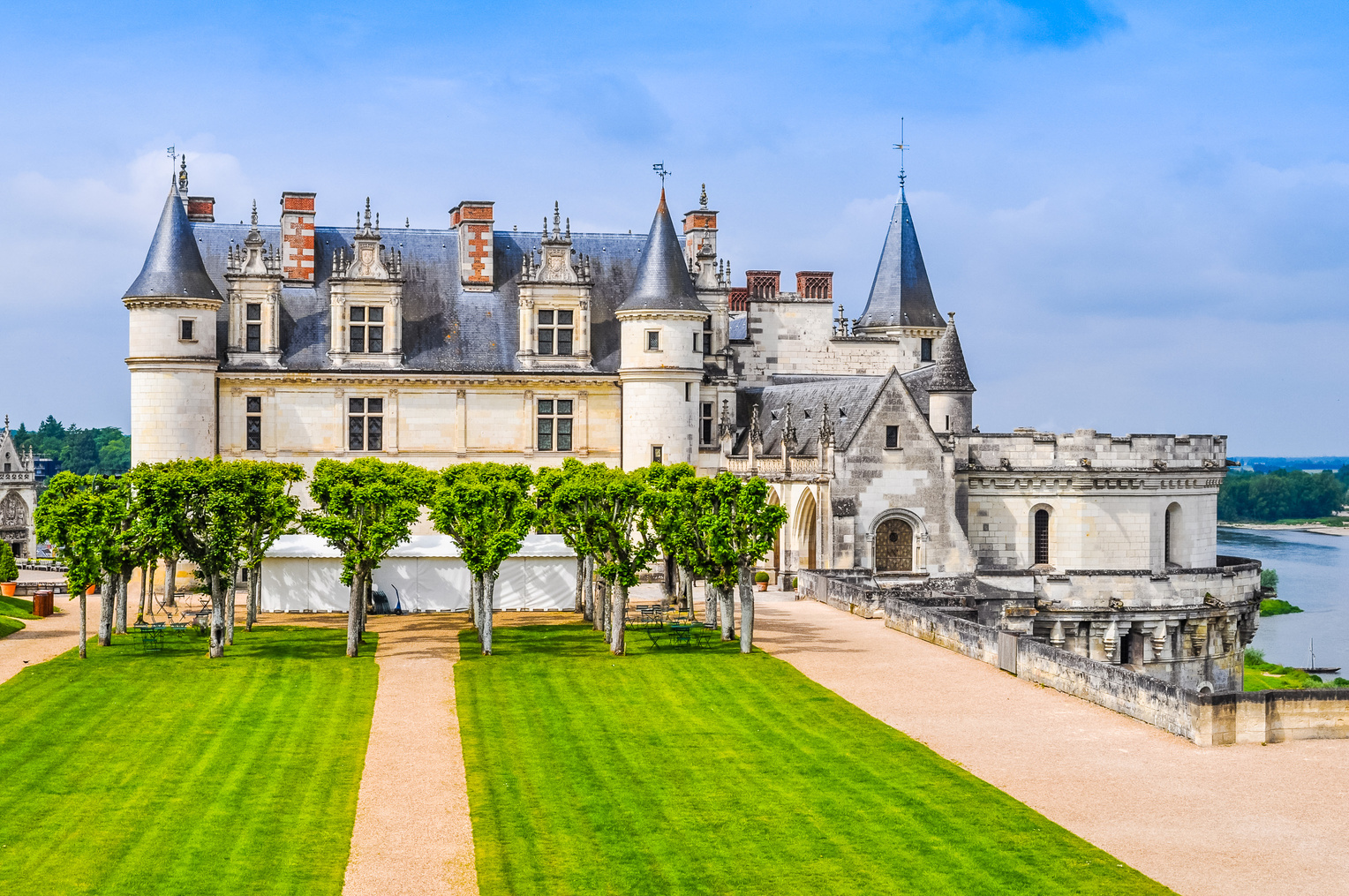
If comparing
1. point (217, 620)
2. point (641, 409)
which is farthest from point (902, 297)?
point (217, 620)

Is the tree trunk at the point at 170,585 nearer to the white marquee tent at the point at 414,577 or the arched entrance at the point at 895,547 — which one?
the white marquee tent at the point at 414,577

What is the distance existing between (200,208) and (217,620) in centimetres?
2337

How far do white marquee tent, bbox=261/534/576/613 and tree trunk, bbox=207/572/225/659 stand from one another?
24.8 ft

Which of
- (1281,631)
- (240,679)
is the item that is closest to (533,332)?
(240,679)

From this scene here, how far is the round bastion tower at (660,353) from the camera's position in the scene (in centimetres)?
4419

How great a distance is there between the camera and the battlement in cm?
4206

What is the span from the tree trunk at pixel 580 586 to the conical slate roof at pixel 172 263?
14.3m

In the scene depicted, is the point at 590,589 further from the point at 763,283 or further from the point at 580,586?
the point at 763,283

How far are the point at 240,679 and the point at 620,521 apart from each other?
8.54m

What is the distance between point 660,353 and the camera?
4431 centimetres

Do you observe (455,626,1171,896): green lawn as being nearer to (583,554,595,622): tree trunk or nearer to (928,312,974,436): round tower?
(583,554,595,622): tree trunk

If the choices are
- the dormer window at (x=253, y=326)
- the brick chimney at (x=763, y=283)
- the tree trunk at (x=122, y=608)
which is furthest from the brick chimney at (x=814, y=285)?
the tree trunk at (x=122, y=608)

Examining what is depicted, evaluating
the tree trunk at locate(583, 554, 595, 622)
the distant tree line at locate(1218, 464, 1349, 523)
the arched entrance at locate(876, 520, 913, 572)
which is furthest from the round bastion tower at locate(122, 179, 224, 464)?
the distant tree line at locate(1218, 464, 1349, 523)

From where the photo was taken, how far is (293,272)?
45750 millimetres
